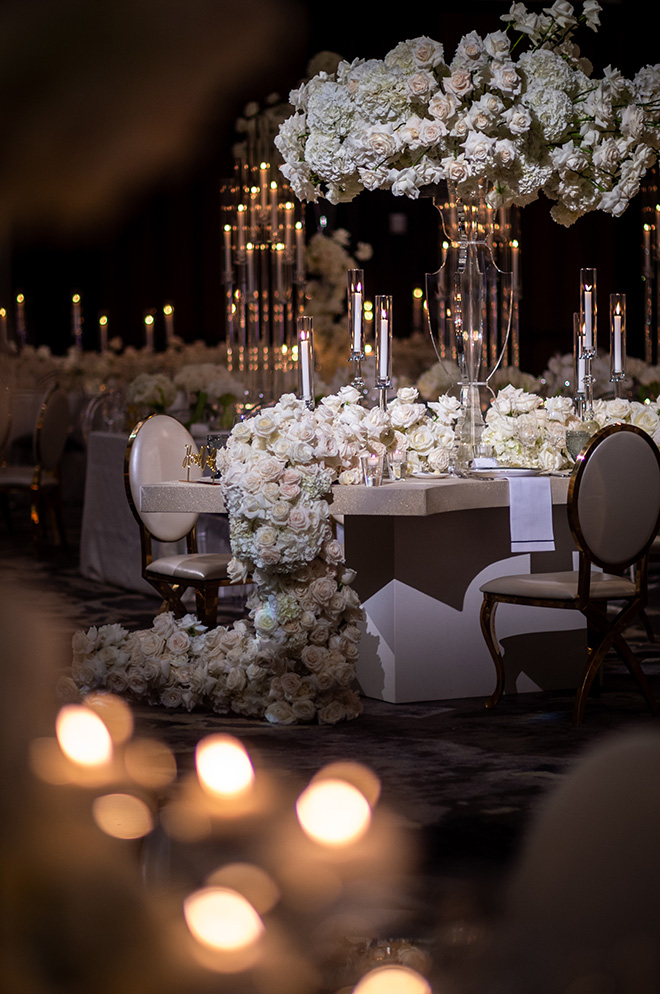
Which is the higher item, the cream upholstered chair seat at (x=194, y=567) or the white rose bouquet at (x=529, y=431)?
the white rose bouquet at (x=529, y=431)

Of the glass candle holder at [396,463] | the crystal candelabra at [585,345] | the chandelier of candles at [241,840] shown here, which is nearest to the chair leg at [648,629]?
the crystal candelabra at [585,345]

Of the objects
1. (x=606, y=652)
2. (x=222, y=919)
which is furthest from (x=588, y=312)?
(x=222, y=919)

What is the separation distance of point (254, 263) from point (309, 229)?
483cm

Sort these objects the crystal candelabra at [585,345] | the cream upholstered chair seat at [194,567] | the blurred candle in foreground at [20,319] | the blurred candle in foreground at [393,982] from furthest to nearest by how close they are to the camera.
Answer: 1. the blurred candle in foreground at [20,319]
2. the crystal candelabra at [585,345]
3. the cream upholstered chair seat at [194,567]
4. the blurred candle in foreground at [393,982]

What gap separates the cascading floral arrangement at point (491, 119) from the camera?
4355mm

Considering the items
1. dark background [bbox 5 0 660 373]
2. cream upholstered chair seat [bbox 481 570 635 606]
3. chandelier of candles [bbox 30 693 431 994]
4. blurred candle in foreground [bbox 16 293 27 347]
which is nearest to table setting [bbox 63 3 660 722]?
cream upholstered chair seat [bbox 481 570 635 606]

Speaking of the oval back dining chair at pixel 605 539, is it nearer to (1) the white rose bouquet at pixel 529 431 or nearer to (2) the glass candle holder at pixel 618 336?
(1) the white rose bouquet at pixel 529 431

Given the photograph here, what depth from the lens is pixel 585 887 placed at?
2.61 meters

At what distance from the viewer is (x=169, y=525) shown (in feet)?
16.6

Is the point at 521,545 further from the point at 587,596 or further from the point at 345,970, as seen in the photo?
the point at 345,970

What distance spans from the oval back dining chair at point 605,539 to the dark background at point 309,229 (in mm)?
8261

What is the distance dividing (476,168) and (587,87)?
0.51m

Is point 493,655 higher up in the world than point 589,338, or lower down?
lower down

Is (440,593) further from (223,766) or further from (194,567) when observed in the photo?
(223,766)
